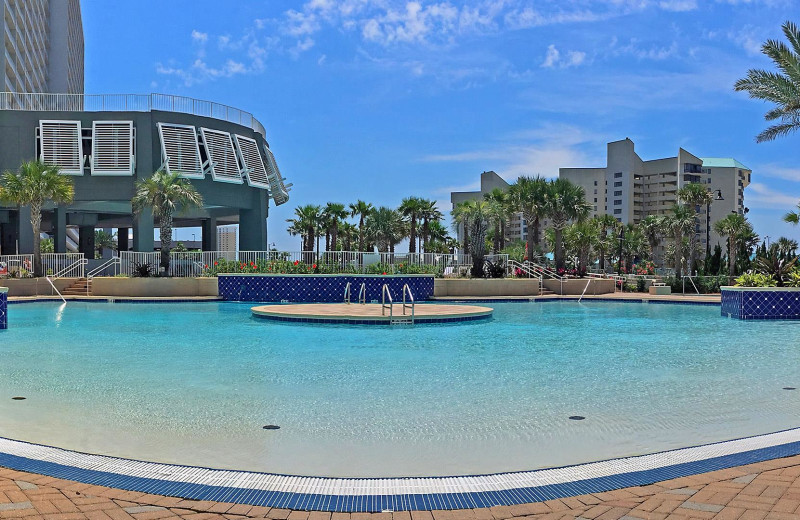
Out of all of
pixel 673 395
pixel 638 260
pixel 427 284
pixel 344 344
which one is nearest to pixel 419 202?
pixel 427 284

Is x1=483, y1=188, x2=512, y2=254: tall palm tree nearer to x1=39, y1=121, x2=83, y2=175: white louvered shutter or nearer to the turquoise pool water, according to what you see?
the turquoise pool water

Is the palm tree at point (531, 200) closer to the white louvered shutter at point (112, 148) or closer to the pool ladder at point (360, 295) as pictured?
the pool ladder at point (360, 295)

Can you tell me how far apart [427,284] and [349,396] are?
18833 mm

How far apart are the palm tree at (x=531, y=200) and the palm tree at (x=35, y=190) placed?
23224mm

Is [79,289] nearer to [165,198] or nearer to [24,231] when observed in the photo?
[165,198]

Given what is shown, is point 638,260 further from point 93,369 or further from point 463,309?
point 93,369

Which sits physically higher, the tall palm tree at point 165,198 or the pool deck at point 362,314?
the tall palm tree at point 165,198

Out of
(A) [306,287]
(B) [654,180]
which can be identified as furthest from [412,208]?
(B) [654,180]

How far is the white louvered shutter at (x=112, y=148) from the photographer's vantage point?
3128 centimetres

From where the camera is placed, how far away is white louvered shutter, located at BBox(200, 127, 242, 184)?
33031 millimetres

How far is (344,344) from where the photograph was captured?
12812mm

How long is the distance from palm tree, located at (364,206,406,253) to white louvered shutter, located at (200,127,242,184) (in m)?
28.5

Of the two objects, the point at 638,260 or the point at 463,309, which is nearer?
the point at 463,309

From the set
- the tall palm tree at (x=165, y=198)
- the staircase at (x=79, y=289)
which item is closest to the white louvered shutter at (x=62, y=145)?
the tall palm tree at (x=165, y=198)
